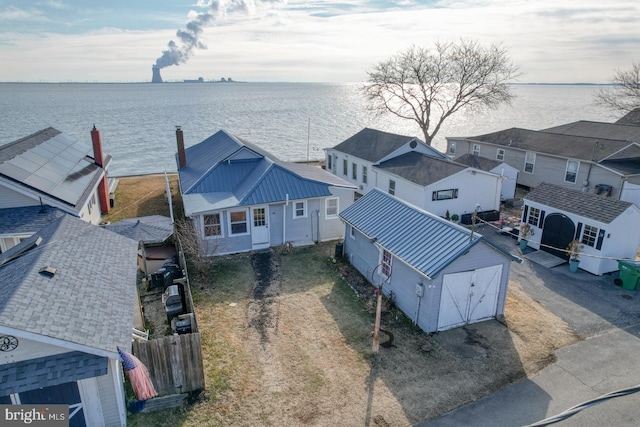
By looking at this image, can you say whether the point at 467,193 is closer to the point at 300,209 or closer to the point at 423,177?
the point at 423,177

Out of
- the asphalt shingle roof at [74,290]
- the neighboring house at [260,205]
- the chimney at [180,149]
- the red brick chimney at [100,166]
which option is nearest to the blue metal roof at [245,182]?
the neighboring house at [260,205]

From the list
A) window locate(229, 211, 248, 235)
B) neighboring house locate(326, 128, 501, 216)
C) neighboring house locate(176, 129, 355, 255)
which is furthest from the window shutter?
window locate(229, 211, 248, 235)

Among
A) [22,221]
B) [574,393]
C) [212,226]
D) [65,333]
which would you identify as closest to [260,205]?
[212,226]

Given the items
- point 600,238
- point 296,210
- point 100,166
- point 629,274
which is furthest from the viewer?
point 100,166

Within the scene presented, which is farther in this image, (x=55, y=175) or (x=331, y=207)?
(x=331, y=207)

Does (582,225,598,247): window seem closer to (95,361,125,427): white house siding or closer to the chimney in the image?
(95,361,125,427): white house siding

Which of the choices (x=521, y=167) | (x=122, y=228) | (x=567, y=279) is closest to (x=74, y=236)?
(x=122, y=228)

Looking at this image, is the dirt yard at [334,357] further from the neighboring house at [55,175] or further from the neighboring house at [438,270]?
the neighboring house at [55,175]
